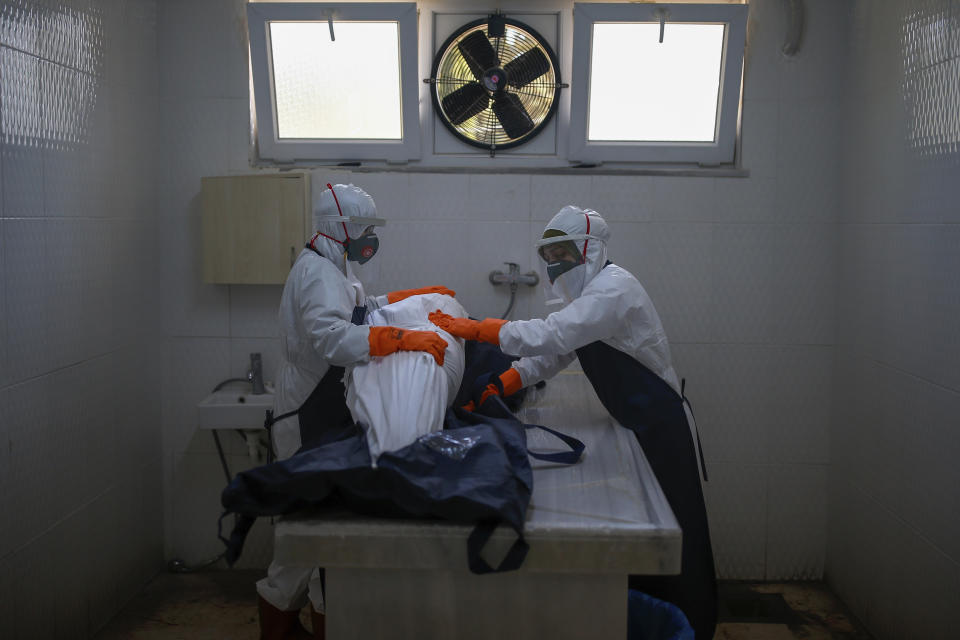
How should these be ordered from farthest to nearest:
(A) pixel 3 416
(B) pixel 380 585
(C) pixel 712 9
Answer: (C) pixel 712 9
(A) pixel 3 416
(B) pixel 380 585

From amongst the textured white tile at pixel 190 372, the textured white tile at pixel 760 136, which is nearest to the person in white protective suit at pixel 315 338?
the textured white tile at pixel 190 372

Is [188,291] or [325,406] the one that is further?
[188,291]

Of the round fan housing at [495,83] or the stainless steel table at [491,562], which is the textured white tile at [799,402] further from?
the stainless steel table at [491,562]

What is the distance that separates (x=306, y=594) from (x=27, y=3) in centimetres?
218

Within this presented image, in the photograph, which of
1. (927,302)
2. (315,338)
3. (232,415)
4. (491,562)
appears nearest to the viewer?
(491,562)

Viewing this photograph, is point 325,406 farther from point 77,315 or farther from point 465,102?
point 465,102

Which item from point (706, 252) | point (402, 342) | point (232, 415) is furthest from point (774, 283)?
point (232, 415)

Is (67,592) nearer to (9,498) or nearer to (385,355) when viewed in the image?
(9,498)

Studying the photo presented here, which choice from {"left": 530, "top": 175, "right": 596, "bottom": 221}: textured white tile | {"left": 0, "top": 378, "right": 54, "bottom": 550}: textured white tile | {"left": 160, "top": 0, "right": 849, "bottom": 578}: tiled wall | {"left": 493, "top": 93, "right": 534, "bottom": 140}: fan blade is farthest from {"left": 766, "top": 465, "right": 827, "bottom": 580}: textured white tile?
{"left": 0, "top": 378, "right": 54, "bottom": 550}: textured white tile

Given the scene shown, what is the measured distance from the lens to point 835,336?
11.8ft

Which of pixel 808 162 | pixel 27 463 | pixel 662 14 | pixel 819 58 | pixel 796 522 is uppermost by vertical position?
pixel 662 14

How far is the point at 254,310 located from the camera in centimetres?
366

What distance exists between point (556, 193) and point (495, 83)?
0.55 meters

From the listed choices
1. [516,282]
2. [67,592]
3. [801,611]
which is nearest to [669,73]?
[516,282]
